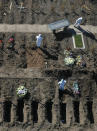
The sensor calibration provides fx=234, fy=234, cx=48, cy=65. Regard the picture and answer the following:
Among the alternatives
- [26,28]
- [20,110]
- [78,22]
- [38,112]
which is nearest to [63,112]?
[38,112]

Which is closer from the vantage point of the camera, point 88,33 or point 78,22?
point 78,22

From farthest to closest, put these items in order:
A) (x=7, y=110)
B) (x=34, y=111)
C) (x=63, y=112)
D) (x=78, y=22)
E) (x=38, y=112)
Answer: (x=78, y=22) → (x=63, y=112) → (x=34, y=111) → (x=7, y=110) → (x=38, y=112)

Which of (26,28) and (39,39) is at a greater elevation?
(26,28)

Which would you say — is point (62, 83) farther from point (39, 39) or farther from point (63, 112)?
point (39, 39)

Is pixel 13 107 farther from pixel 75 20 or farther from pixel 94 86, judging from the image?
pixel 75 20

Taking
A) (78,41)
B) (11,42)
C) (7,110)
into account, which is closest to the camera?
(7,110)

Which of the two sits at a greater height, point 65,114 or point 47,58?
point 47,58

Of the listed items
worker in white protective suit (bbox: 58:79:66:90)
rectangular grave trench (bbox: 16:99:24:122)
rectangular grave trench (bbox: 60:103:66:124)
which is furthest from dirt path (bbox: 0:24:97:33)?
rectangular grave trench (bbox: 60:103:66:124)

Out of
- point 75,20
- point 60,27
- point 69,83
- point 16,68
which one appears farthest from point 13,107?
point 75,20

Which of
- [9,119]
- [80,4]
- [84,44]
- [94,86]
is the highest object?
[80,4]

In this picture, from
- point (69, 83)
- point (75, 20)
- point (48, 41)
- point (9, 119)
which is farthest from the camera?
point (75, 20)

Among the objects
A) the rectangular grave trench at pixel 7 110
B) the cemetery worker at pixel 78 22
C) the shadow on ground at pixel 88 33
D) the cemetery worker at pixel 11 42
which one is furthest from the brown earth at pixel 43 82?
the cemetery worker at pixel 78 22
